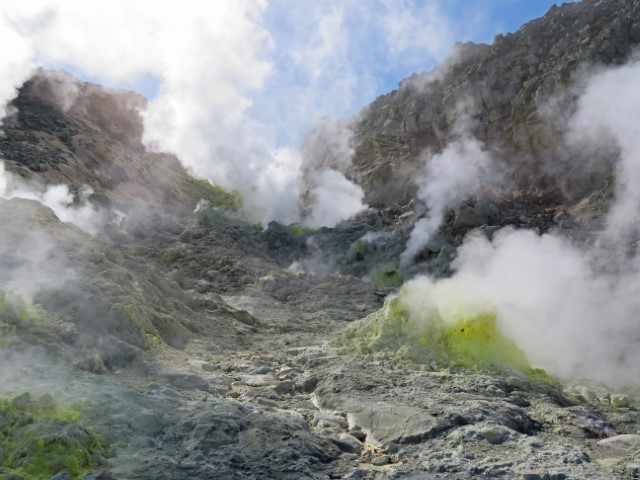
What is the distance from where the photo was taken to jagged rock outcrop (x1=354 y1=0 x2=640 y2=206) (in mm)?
21375

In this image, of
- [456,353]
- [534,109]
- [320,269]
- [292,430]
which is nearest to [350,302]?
[320,269]

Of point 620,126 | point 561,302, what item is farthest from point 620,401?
point 620,126

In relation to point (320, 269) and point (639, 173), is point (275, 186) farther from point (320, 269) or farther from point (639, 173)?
point (639, 173)


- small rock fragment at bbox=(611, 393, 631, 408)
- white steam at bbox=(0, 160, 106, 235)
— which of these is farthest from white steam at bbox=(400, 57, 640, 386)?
white steam at bbox=(0, 160, 106, 235)

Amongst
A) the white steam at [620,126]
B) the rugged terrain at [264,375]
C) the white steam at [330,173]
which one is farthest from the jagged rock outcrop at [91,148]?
the white steam at [620,126]

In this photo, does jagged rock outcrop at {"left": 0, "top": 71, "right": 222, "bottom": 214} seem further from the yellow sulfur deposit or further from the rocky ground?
the yellow sulfur deposit

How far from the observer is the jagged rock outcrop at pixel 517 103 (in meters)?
21.4

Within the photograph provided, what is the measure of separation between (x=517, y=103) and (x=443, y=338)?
→ 19254mm

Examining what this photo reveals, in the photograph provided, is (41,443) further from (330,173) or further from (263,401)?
(330,173)

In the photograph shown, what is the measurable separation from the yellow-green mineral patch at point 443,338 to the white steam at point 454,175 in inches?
499

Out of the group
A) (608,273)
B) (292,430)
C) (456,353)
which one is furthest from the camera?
(608,273)

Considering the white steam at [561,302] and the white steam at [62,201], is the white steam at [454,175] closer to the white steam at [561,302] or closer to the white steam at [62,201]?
the white steam at [561,302]

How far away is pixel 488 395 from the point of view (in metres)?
5.71

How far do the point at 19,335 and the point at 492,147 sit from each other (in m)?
22.2
